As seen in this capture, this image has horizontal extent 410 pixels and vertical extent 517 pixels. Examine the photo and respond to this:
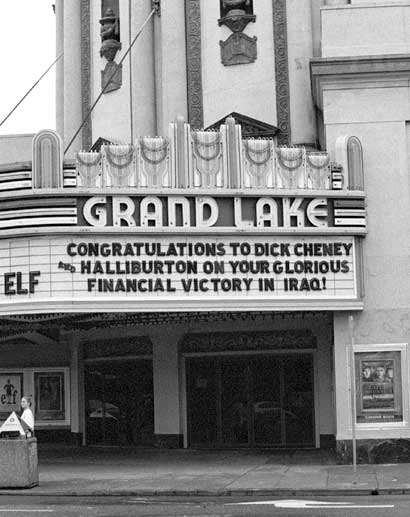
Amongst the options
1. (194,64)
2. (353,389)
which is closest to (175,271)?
(353,389)

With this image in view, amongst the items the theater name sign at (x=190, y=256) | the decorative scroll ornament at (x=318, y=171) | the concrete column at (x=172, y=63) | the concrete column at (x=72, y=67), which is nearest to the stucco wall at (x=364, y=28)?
the decorative scroll ornament at (x=318, y=171)

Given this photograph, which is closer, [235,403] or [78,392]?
[235,403]

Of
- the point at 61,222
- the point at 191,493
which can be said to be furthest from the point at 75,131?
the point at 191,493

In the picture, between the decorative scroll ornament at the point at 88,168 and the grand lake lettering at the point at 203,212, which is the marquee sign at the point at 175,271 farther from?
the decorative scroll ornament at the point at 88,168

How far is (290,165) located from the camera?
899 inches

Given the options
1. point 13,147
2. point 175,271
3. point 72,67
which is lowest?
point 175,271

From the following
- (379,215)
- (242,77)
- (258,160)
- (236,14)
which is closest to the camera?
(258,160)

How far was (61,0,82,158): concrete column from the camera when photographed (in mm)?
32125

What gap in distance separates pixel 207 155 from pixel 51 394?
9.94m

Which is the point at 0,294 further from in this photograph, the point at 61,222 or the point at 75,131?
the point at 75,131

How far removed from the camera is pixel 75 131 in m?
31.9

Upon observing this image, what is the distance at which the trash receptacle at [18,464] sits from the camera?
1977 cm

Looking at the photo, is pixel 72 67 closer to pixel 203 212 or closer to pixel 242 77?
pixel 242 77

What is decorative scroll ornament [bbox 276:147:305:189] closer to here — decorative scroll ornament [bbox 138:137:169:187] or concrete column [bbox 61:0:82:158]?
decorative scroll ornament [bbox 138:137:169:187]
